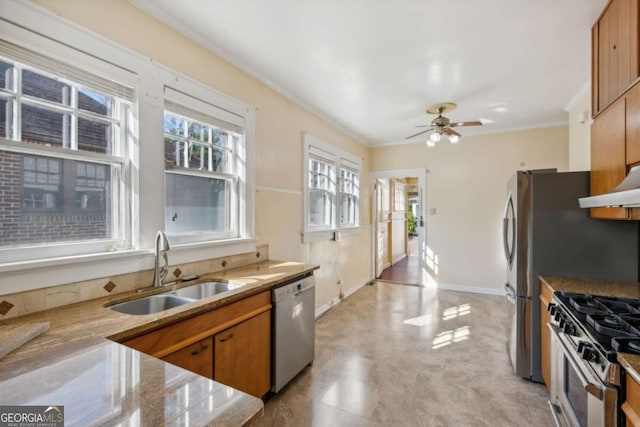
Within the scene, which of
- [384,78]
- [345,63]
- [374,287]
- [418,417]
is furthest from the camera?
[374,287]

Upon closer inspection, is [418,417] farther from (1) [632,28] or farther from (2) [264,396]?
(1) [632,28]

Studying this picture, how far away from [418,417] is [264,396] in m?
1.08

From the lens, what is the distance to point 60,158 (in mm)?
1531

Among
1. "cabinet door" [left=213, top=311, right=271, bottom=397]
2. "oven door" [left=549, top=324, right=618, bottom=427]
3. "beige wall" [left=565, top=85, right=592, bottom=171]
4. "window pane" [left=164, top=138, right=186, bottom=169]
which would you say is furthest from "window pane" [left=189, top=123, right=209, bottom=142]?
"beige wall" [left=565, top=85, right=592, bottom=171]

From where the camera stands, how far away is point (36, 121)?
4.73ft

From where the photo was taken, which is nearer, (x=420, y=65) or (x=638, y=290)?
(x=638, y=290)

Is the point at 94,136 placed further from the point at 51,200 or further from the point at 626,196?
the point at 626,196

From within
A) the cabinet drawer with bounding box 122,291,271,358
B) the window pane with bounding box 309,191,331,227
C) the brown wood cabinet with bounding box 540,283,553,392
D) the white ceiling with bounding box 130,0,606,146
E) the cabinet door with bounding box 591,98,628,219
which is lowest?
the brown wood cabinet with bounding box 540,283,553,392

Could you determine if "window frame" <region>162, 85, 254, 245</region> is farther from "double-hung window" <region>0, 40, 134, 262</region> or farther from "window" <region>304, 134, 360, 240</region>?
"window" <region>304, 134, 360, 240</region>

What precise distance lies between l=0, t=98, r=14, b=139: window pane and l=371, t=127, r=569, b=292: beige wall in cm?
505

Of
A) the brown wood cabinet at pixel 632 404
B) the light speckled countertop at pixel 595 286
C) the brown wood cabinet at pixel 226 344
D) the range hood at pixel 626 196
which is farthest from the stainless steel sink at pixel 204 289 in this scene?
the light speckled countertop at pixel 595 286

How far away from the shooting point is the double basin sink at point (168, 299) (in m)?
1.65

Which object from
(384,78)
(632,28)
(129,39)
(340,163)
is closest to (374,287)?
(340,163)

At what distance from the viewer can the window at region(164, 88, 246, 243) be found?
6.83 ft
